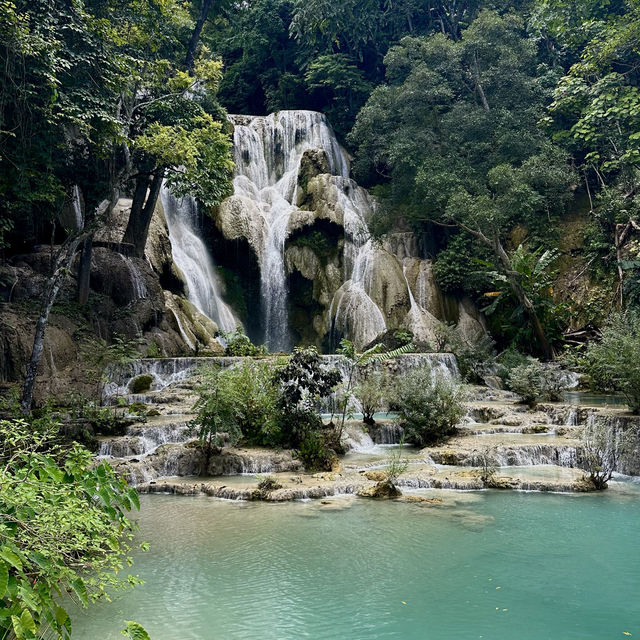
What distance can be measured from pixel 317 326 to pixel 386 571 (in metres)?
19.7

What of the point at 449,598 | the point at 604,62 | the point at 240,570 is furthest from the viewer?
the point at 604,62

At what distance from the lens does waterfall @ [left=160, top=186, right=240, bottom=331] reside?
78.5ft

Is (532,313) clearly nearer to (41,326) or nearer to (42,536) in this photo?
(41,326)

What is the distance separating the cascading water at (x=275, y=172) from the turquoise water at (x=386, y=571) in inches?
695

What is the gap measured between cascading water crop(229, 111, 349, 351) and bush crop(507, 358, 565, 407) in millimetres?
12440

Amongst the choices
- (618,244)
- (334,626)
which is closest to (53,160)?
(334,626)

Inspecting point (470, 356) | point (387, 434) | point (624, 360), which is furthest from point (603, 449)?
point (470, 356)

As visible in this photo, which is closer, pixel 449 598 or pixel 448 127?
pixel 449 598

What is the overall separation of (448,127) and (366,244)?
6605 mm

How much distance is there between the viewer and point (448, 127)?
25953 mm

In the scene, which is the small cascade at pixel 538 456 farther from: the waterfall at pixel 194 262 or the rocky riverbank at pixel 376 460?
the waterfall at pixel 194 262

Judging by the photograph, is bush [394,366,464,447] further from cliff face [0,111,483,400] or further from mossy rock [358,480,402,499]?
cliff face [0,111,483,400]

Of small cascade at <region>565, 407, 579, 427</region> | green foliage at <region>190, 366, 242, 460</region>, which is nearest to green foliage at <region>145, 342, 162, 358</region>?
green foliage at <region>190, 366, 242, 460</region>

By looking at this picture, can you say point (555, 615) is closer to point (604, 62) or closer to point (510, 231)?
point (604, 62)
